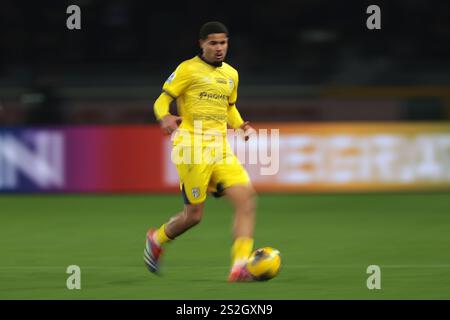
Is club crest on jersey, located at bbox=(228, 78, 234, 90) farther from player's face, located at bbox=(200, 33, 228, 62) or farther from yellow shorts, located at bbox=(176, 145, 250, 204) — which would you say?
yellow shorts, located at bbox=(176, 145, 250, 204)

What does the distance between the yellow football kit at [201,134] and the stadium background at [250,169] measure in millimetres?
758

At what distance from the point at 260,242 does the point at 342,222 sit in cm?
206

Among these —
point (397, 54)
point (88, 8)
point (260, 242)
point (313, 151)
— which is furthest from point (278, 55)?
point (260, 242)

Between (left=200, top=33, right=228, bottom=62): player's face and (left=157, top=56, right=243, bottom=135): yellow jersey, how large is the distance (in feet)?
0.30

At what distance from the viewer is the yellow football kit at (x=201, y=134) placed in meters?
8.39

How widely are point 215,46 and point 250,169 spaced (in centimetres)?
799

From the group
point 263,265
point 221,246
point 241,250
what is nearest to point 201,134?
point 241,250

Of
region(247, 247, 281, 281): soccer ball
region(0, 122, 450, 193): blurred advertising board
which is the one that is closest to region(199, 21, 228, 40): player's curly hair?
region(247, 247, 281, 281): soccer ball

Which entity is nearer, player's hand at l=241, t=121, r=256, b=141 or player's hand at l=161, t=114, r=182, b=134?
player's hand at l=161, t=114, r=182, b=134

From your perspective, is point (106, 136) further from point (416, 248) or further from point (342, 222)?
point (416, 248)

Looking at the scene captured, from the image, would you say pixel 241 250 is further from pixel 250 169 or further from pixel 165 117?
pixel 250 169

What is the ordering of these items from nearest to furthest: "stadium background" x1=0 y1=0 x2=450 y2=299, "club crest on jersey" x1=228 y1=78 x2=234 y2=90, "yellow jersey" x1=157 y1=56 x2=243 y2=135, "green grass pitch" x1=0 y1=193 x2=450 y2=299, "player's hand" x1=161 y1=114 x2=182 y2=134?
"green grass pitch" x1=0 y1=193 x2=450 y2=299 < "player's hand" x1=161 y1=114 x2=182 y2=134 < "yellow jersey" x1=157 y1=56 x2=243 y2=135 < "club crest on jersey" x1=228 y1=78 x2=234 y2=90 < "stadium background" x1=0 y1=0 x2=450 y2=299

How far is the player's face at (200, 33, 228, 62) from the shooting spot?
8258 mm

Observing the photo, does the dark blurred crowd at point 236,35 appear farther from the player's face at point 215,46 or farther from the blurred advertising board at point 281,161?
the player's face at point 215,46
